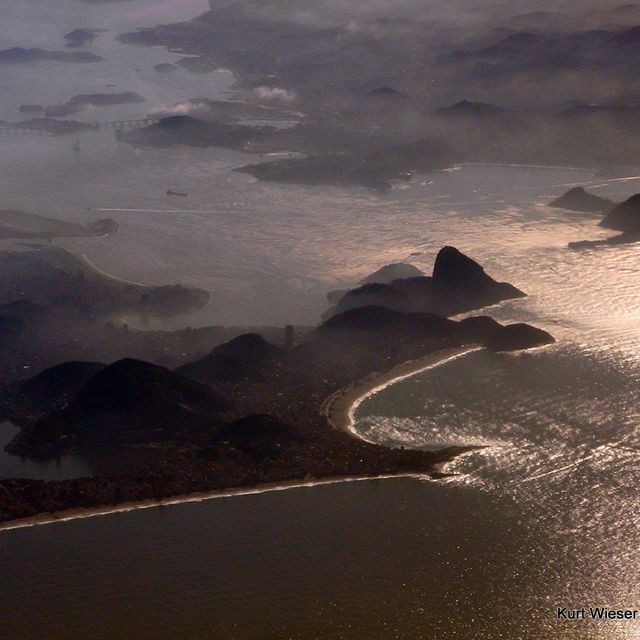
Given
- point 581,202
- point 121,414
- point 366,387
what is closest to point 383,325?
point 366,387

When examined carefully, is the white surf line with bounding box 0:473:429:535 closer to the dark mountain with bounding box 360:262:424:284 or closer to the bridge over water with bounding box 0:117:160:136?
the dark mountain with bounding box 360:262:424:284

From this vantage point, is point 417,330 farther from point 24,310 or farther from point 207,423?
point 24,310

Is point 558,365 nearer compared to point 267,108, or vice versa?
point 558,365

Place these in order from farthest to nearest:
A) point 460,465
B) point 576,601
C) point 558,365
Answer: point 558,365
point 460,465
point 576,601

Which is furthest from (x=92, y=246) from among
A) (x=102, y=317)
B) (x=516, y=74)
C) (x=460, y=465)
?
(x=516, y=74)

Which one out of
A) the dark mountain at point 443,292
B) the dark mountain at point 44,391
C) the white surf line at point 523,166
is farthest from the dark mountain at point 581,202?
the dark mountain at point 44,391

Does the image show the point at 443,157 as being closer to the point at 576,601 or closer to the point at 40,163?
the point at 40,163
